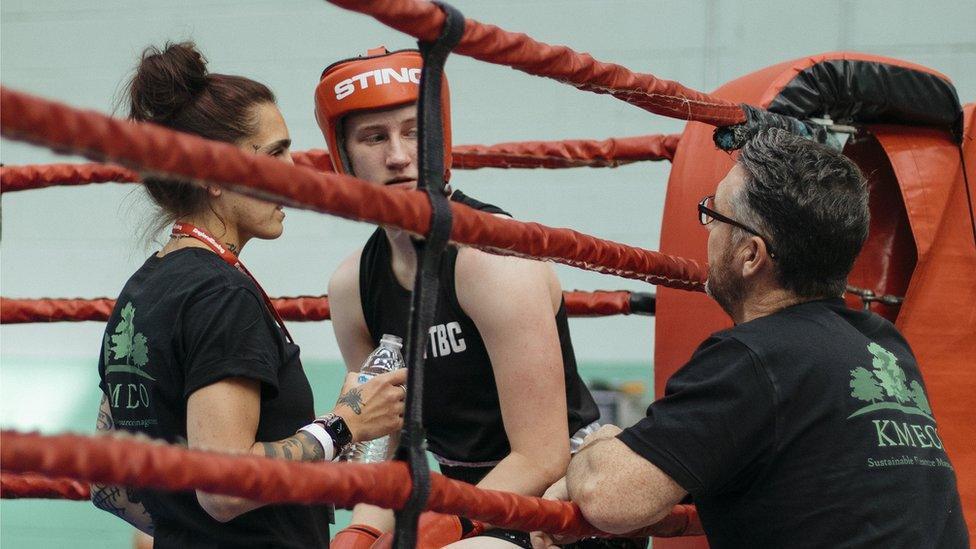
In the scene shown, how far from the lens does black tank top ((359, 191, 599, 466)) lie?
57.5 inches

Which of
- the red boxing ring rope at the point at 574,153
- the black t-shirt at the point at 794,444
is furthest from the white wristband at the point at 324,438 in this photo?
the red boxing ring rope at the point at 574,153

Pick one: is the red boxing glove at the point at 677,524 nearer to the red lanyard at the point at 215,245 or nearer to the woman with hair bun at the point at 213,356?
the woman with hair bun at the point at 213,356

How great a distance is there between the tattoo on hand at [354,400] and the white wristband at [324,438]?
49mm

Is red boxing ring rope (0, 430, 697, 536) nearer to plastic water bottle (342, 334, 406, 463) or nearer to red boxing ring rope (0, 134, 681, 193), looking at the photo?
plastic water bottle (342, 334, 406, 463)

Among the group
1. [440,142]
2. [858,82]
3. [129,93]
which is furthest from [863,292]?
[129,93]

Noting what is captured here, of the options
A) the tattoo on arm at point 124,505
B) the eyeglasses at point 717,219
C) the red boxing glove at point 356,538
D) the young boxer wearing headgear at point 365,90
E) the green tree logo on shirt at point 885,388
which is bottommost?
the red boxing glove at point 356,538

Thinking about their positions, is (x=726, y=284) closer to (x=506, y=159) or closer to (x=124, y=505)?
(x=124, y=505)

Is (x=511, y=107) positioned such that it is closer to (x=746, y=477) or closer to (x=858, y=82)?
(x=858, y=82)

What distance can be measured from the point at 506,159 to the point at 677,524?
3.37ft

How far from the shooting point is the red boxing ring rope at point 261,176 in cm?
69

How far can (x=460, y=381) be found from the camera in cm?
150

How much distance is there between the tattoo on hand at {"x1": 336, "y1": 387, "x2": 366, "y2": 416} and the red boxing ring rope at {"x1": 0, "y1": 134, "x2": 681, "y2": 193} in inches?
29.1

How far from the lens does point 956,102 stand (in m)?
1.90

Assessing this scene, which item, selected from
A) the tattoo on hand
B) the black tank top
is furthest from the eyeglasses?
the tattoo on hand
